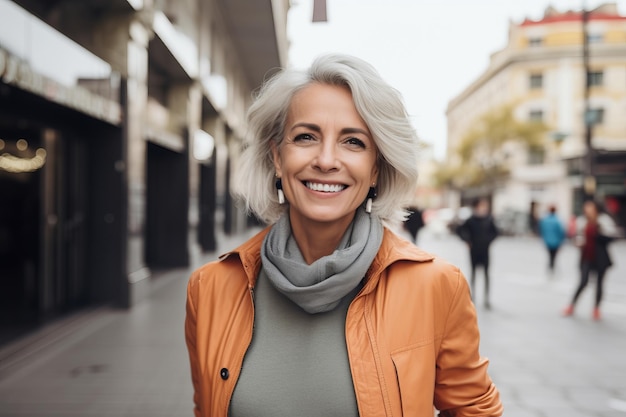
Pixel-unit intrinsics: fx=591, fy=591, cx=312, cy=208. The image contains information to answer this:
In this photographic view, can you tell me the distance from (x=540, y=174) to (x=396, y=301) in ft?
151

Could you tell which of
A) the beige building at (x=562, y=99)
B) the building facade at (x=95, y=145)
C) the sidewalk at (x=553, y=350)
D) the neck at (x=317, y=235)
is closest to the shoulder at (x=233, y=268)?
the neck at (x=317, y=235)

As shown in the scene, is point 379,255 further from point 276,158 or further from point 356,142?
point 276,158

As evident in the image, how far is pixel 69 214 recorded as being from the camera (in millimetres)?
8211

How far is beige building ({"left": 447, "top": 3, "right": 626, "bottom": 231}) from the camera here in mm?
36438

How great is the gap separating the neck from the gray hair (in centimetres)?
17

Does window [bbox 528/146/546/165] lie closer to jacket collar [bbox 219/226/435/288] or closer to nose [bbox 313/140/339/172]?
jacket collar [bbox 219/226/435/288]

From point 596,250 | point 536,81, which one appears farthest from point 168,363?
point 536,81

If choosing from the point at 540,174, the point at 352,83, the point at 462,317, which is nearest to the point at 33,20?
the point at 352,83

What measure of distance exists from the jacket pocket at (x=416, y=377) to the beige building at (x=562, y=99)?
36713mm

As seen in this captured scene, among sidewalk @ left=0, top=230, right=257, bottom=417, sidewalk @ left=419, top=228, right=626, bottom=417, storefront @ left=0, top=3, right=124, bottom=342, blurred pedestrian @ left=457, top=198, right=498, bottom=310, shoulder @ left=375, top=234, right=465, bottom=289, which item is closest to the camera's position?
shoulder @ left=375, top=234, right=465, bottom=289

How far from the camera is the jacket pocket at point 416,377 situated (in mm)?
1674

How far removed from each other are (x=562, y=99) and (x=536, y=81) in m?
2.64

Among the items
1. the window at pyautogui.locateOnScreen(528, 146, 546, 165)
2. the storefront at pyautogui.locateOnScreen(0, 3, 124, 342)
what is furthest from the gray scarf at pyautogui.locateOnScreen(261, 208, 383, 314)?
the window at pyautogui.locateOnScreen(528, 146, 546, 165)

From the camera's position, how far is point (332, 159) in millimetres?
1832
